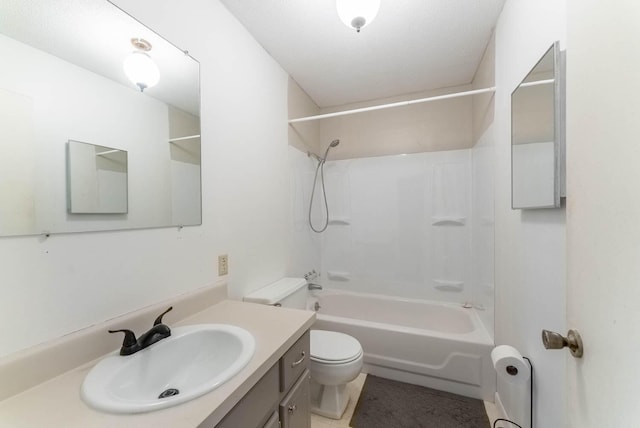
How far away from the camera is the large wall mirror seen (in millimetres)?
737

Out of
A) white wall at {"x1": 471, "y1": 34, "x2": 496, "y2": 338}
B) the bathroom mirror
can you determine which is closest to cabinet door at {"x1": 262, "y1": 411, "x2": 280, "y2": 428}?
the bathroom mirror

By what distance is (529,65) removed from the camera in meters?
1.18

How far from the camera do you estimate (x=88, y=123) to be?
2.93 feet

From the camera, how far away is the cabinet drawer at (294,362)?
0.97 meters

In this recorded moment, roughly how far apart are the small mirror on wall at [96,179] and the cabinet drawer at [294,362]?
0.87m

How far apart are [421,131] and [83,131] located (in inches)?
102

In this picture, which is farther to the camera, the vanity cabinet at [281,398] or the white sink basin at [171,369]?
the vanity cabinet at [281,398]

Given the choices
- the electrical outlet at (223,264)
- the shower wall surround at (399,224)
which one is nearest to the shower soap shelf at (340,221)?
the shower wall surround at (399,224)

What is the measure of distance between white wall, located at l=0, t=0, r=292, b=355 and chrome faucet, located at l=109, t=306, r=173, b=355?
14 centimetres

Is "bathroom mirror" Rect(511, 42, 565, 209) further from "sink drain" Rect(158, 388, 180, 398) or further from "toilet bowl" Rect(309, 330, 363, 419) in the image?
"sink drain" Rect(158, 388, 180, 398)

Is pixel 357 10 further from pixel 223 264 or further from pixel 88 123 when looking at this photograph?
pixel 223 264

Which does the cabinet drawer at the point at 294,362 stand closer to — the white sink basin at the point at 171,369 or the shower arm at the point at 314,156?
the white sink basin at the point at 171,369

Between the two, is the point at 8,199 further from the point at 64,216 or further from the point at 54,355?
the point at 54,355

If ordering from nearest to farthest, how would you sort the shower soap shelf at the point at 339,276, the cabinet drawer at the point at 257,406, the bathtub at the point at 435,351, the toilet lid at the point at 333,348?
1. the cabinet drawer at the point at 257,406
2. the toilet lid at the point at 333,348
3. the bathtub at the point at 435,351
4. the shower soap shelf at the point at 339,276
